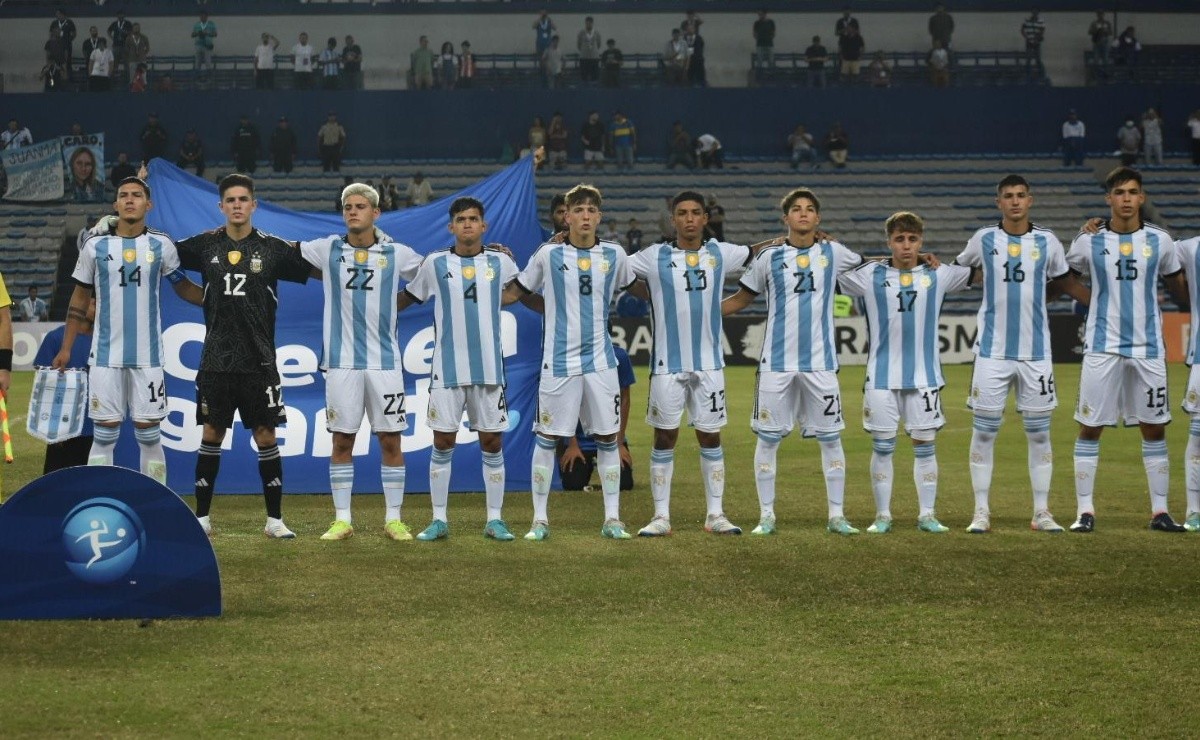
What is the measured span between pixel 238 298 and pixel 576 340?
2051 mm

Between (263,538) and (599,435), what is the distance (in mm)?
2133

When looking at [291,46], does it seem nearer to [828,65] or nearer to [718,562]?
[828,65]

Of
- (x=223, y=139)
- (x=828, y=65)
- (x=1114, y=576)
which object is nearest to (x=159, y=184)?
(x=1114, y=576)

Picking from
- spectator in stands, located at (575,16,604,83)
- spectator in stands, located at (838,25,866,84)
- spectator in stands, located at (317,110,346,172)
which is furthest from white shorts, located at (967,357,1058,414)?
spectator in stands, located at (838,25,866,84)

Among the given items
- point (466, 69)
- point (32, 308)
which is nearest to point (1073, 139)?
point (466, 69)

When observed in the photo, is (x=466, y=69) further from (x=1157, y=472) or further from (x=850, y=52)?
(x=1157, y=472)

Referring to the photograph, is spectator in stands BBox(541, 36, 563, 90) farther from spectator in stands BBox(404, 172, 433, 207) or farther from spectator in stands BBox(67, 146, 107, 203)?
spectator in stands BBox(67, 146, 107, 203)

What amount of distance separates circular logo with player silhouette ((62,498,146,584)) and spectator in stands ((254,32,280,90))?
95.9 ft

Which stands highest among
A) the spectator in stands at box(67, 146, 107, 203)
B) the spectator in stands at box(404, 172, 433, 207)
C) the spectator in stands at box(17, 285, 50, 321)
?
the spectator in stands at box(67, 146, 107, 203)

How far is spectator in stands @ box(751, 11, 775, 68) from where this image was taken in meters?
35.9

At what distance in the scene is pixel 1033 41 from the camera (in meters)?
36.6

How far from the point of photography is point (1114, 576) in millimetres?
7801

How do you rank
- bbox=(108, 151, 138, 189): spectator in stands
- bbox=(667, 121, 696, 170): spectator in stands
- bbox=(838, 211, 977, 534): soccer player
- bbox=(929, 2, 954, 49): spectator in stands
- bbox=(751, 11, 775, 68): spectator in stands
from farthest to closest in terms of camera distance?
bbox=(929, 2, 954, 49): spectator in stands → bbox=(751, 11, 775, 68): spectator in stands → bbox=(667, 121, 696, 170): spectator in stands → bbox=(108, 151, 138, 189): spectator in stands → bbox=(838, 211, 977, 534): soccer player

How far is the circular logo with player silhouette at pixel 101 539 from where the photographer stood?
6531 mm
